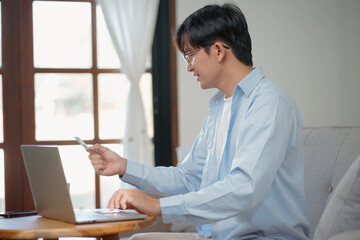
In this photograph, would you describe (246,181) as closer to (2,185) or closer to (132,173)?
(132,173)

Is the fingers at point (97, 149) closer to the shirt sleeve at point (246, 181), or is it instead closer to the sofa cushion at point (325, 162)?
the shirt sleeve at point (246, 181)

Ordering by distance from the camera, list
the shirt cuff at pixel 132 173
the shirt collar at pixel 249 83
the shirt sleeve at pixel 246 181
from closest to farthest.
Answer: the shirt sleeve at pixel 246 181
the shirt collar at pixel 249 83
the shirt cuff at pixel 132 173

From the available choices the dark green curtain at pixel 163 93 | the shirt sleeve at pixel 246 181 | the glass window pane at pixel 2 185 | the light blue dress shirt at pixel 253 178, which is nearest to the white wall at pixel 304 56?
the dark green curtain at pixel 163 93

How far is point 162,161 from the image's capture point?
3.41m

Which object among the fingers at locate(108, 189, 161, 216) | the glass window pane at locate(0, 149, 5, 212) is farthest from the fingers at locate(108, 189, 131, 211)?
the glass window pane at locate(0, 149, 5, 212)

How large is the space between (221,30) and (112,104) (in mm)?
1860

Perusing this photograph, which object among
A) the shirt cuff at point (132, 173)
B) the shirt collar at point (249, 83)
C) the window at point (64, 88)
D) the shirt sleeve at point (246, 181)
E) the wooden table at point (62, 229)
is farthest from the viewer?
the window at point (64, 88)

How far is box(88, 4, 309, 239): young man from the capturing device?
4.62 feet

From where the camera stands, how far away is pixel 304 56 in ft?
11.1

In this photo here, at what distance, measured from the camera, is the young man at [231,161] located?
1.41 meters

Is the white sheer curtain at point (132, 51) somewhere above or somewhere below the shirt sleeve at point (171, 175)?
above

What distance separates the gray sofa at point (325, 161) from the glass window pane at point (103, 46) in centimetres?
167

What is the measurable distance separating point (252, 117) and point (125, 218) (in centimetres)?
51

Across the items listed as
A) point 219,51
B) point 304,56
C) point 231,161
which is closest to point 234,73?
point 219,51
